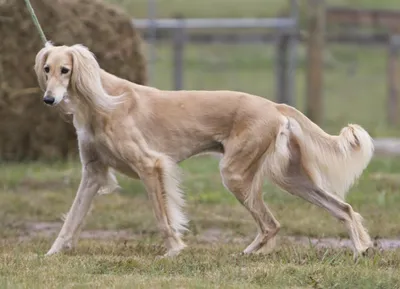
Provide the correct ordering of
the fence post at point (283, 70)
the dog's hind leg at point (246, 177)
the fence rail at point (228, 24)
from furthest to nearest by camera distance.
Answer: the fence post at point (283, 70) < the fence rail at point (228, 24) < the dog's hind leg at point (246, 177)

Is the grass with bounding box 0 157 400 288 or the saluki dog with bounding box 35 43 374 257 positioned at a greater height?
the saluki dog with bounding box 35 43 374 257

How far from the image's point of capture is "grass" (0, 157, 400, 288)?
661 centimetres

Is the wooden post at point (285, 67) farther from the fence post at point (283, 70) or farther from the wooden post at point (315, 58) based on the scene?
the wooden post at point (315, 58)

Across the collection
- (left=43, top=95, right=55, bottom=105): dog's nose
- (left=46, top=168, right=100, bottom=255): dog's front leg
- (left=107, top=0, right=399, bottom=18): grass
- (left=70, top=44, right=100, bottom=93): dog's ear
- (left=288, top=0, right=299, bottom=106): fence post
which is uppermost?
(left=70, top=44, right=100, bottom=93): dog's ear

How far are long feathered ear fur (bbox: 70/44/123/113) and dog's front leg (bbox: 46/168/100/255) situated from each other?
66 cm

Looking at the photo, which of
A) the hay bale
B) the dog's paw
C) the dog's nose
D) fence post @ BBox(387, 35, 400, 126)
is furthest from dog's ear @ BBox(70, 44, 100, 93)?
fence post @ BBox(387, 35, 400, 126)

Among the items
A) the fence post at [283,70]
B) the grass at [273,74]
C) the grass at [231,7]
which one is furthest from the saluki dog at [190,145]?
the grass at [231,7]

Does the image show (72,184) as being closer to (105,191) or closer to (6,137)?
(6,137)

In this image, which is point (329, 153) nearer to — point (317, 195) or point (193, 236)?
point (317, 195)

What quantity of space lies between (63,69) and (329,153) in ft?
6.93

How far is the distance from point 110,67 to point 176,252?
6106mm

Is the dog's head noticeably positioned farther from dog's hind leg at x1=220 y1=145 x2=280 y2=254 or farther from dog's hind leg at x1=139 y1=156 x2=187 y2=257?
dog's hind leg at x1=220 y1=145 x2=280 y2=254

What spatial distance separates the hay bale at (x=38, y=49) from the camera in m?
12.7

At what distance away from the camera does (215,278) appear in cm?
663
